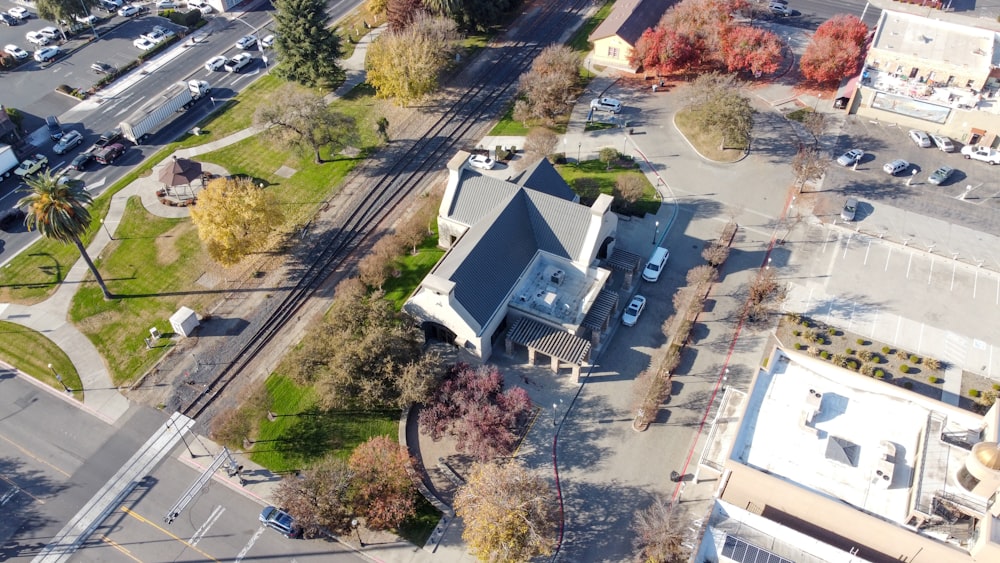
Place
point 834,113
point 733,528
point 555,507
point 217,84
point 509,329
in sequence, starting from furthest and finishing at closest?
point 217,84
point 834,113
point 509,329
point 555,507
point 733,528

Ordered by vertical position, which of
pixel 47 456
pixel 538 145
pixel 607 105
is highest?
pixel 607 105

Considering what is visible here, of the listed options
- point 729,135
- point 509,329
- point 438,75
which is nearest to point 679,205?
point 729,135

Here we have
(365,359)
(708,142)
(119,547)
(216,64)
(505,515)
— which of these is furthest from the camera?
(216,64)

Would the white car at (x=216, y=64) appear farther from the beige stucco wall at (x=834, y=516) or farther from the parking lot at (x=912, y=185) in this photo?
the beige stucco wall at (x=834, y=516)

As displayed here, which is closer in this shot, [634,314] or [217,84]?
[634,314]

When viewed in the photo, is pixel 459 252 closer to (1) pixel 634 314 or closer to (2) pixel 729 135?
(1) pixel 634 314

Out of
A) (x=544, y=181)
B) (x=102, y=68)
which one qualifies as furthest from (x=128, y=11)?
(x=544, y=181)

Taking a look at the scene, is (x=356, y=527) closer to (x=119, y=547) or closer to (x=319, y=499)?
(x=319, y=499)
